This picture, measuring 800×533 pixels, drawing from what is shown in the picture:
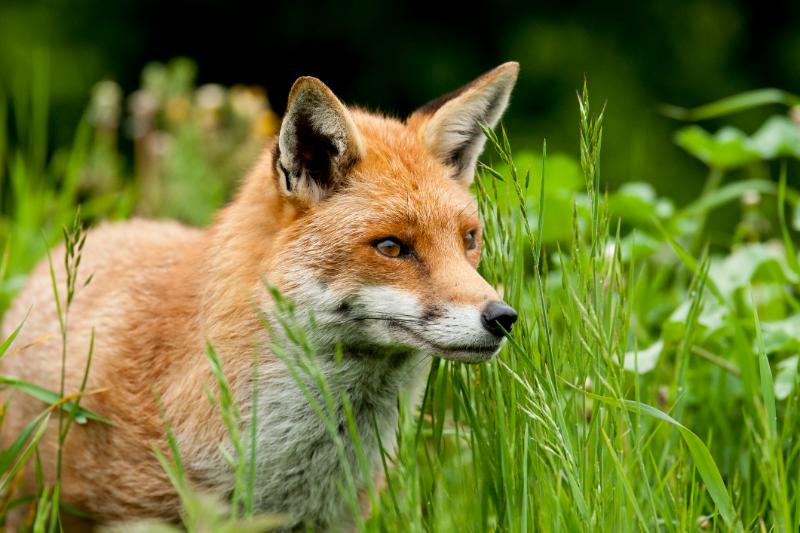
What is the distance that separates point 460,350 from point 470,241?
0.64 m

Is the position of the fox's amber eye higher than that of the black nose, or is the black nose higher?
the fox's amber eye

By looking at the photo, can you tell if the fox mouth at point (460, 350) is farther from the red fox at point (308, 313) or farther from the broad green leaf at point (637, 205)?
the broad green leaf at point (637, 205)

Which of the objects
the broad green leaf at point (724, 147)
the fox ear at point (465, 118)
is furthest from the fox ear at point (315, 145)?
the broad green leaf at point (724, 147)

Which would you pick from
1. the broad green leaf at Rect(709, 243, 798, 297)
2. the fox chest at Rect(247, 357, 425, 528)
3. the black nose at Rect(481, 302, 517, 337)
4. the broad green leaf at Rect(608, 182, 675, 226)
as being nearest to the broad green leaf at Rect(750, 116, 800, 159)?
the broad green leaf at Rect(608, 182, 675, 226)

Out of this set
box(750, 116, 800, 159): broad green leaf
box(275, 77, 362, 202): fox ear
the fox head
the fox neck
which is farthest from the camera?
box(750, 116, 800, 159): broad green leaf

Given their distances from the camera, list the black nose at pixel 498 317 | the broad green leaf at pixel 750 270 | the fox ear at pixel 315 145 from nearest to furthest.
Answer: the black nose at pixel 498 317
the fox ear at pixel 315 145
the broad green leaf at pixel 750 270

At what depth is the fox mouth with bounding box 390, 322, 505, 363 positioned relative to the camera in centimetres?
315

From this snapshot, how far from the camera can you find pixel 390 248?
3.46m

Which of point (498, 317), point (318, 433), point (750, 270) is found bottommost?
point (318, 433)

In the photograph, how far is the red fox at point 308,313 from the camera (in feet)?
11.1

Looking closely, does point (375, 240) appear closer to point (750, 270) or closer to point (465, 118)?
point (465, 118)

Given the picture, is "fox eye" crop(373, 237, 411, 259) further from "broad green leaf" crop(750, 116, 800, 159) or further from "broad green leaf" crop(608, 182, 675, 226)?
"broad green leaf" crop(750, 116, 800, 159)

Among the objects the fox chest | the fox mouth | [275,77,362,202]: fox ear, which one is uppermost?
[275,77,362,202]: fox ear

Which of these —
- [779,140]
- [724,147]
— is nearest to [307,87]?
[724,147]
